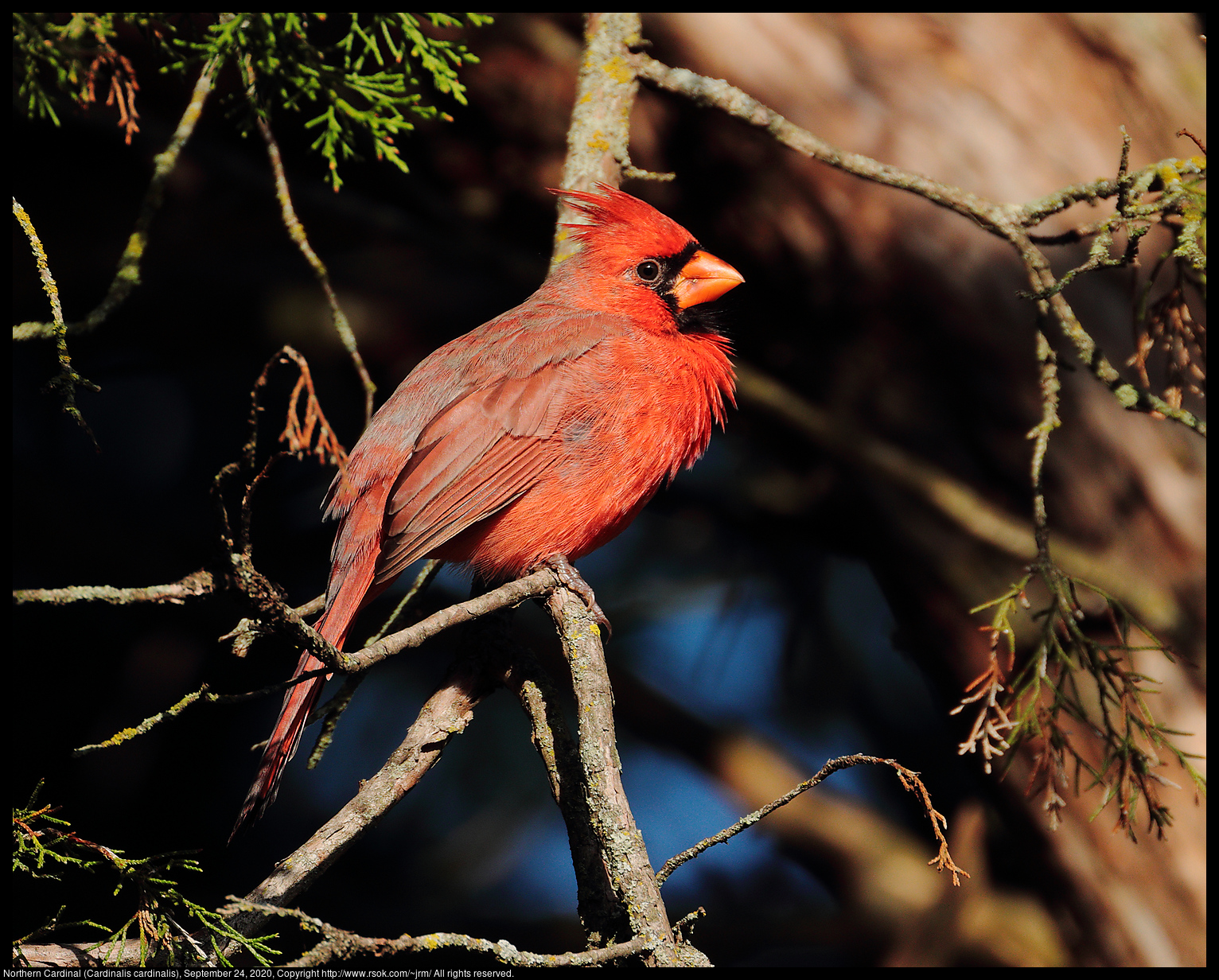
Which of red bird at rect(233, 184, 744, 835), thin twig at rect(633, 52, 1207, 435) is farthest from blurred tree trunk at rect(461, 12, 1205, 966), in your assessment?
red bird at rect(233, 184, 744, 835)

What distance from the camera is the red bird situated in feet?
8.89

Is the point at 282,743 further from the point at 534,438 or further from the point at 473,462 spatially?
the point at 534,438

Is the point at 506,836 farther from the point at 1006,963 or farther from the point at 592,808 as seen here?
the point at 592,808

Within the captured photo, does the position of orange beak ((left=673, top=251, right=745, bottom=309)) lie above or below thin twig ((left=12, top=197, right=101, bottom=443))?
above

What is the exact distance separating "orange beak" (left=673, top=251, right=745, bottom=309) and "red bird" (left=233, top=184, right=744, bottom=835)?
0.14m

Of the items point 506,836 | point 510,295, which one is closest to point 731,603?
point 506,836

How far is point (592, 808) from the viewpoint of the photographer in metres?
1.92

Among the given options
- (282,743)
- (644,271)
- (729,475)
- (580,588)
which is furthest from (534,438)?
(729,475)

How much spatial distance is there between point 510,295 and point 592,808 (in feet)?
12.3

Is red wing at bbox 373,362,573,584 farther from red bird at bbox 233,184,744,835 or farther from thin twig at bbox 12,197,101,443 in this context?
thin twig at bbox 12,197,101,443

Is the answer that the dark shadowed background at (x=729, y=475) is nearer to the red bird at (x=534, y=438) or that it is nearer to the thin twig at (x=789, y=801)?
the red bird at (x=534, y=438)

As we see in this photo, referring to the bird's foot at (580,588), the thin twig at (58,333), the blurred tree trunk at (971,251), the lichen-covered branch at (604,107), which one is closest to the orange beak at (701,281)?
the lichen-covered branch at (604,107)

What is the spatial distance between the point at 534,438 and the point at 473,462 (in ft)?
0.68

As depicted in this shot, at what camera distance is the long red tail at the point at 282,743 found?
226 cm
